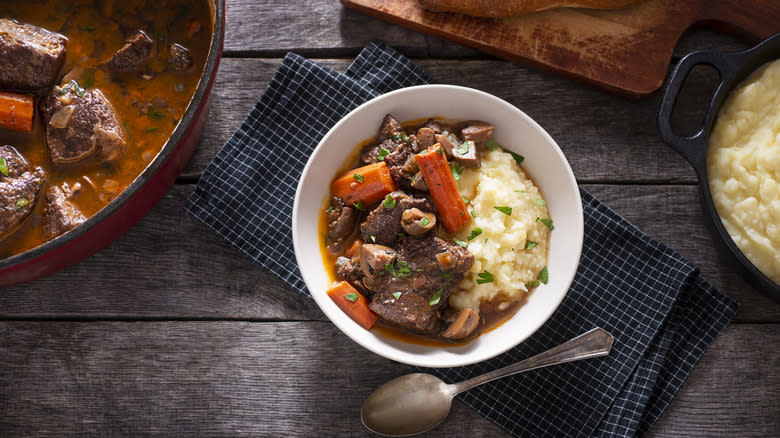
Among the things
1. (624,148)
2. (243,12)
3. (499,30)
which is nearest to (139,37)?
(243,12)

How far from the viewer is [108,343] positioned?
11.8 feet

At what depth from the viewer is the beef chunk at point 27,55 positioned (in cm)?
313

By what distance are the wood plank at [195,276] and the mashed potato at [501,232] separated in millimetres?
715

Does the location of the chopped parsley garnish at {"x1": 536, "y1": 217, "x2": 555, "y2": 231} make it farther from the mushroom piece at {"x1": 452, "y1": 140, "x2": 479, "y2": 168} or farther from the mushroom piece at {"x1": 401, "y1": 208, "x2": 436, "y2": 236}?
the mushroom piece at {"x1": 401, "y1": 208, "x2": 436, "y2": 236}

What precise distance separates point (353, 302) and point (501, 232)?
2.80 feet

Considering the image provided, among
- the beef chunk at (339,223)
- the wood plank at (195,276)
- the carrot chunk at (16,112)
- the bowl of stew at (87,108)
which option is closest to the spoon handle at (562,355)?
the wood plank at (195,276)

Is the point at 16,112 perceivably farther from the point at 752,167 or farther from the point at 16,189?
the point at 752,167

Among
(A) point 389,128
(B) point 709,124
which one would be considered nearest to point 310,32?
(A) point 389,128

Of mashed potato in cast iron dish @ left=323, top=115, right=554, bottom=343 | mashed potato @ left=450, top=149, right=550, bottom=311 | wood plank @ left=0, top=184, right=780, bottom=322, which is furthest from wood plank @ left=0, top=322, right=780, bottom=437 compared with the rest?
mashed potato @ left=450, top=149, right=550, bottom=311

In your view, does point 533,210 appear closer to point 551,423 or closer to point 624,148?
point 624,148

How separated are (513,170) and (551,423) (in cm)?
148

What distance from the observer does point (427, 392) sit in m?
3.37

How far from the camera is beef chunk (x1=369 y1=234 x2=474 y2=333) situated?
3018 millimetres

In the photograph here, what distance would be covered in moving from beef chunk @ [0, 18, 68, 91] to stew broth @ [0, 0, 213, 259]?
75 millimetres
